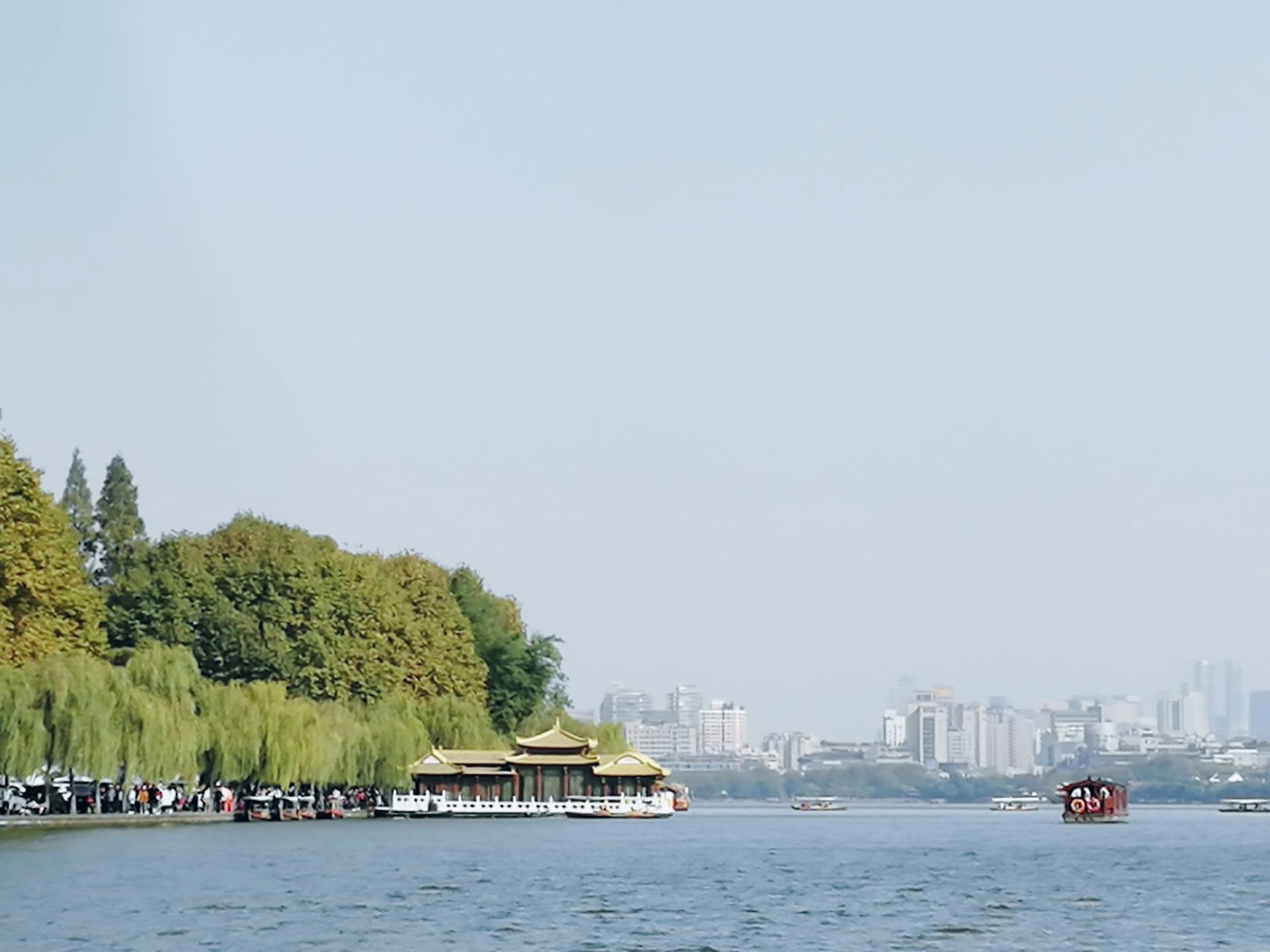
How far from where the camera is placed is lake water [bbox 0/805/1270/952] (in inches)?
1629

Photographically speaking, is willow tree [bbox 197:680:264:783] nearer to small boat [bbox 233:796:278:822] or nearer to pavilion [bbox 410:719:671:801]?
small boat [bbox 233:796:278:822]

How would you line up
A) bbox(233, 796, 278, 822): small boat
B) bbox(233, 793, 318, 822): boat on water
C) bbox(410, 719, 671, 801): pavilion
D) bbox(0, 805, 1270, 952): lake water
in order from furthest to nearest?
bbox(410, 719, 671, 801): pavilion, bbox(233, 793, 318, 822): boat on water, bbox(233, 796, 278, 822): small boat, bbox(0, 805, 1270, 952): lake water

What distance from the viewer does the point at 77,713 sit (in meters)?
69.6

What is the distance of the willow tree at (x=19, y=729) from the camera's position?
67.2 m

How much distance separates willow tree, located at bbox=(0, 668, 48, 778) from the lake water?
1.99 metres

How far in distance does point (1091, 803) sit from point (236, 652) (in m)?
50.6

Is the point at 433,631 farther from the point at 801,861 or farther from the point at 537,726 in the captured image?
the point at 801,861

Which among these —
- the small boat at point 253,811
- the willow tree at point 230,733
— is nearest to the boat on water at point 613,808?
the small boat at point 253,811

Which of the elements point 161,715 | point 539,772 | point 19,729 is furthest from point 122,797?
point 539,772

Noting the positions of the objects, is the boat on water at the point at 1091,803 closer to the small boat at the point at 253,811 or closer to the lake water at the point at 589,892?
the lake water at the point at 589,892

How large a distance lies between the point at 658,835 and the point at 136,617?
23.9m

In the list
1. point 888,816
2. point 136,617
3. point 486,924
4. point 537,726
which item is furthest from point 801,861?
point 888,816

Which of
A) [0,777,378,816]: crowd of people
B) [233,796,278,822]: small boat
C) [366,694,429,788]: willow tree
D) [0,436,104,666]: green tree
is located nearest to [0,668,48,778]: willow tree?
[0,436,104,666]: green tree

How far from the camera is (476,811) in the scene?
345ft
